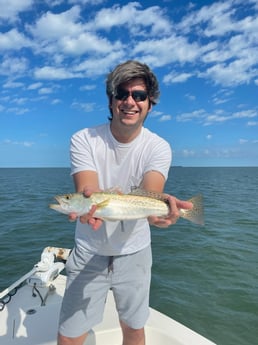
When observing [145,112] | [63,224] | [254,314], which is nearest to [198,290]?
[254,314]

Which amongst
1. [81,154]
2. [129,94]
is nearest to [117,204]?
[81,154]

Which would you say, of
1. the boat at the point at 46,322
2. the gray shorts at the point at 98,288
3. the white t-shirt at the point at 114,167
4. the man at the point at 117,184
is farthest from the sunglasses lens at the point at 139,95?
the boat at the point at 46,322

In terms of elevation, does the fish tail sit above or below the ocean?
above

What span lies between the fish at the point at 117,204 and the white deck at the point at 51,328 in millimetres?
2226

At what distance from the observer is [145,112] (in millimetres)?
3980

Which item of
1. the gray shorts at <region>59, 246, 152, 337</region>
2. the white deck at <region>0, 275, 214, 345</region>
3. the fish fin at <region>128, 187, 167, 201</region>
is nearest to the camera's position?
the fish fin at <region>128, 187, 167, 201</region>

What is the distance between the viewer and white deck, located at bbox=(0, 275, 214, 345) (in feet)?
15.4

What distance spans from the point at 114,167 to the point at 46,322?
3.01 meters

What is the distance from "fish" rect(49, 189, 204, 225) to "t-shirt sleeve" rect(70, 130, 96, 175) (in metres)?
0.41

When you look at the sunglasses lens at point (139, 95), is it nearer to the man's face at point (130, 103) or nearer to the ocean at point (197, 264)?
the man's face at point (130, 103)

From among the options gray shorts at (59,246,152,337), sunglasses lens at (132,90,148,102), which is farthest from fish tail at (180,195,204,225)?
sunglasses lens at (132,90,148,102)

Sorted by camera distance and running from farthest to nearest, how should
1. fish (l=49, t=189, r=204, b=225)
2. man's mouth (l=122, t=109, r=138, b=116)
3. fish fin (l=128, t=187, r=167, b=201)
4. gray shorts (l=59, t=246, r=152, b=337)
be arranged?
gray shorts (l=59, t=246, r=152, b=337) → man's mouth (l=122, t=109, r=138, b=116) → fish fin (l=128, t=187, r=167, b=201) → fish (l=49, t=189, r=204, b=225)

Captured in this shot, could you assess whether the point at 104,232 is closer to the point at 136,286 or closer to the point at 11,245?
the point at 136,286

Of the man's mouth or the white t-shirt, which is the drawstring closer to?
the white t-shirt
